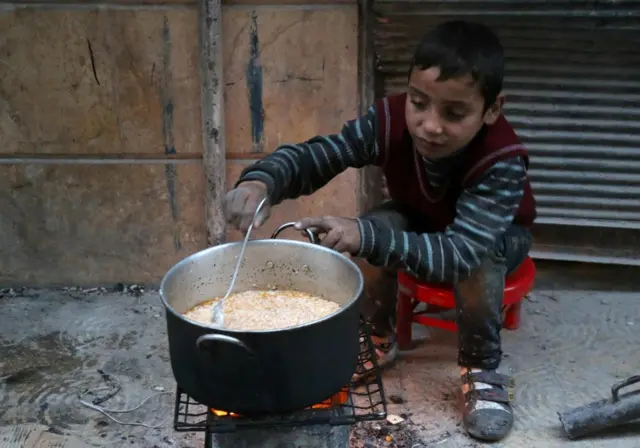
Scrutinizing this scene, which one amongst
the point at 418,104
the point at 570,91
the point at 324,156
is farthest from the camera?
the point at 570,91

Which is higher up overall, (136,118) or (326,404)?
(136,118)

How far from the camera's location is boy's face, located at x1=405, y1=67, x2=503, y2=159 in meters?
1.77

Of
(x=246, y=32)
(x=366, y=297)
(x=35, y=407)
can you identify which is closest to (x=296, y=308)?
(x=366, y=297)

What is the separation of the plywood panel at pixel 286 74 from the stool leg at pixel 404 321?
67 cm

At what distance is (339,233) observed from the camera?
1701 mm

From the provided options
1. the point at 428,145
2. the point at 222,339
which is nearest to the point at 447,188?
the point at 428,145

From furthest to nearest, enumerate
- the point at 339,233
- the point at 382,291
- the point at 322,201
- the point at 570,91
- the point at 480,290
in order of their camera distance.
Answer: the point at 322,201
the point at 570,91
the point at 382,291
the point at 480,290
the point at 339,233

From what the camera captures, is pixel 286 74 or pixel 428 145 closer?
pixel 428 145

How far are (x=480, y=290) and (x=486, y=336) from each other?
16 cm

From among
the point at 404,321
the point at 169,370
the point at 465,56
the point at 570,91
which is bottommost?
the point at 169,370

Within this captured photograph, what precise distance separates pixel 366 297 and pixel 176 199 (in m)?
0.84

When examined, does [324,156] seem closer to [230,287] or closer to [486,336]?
[230,287]

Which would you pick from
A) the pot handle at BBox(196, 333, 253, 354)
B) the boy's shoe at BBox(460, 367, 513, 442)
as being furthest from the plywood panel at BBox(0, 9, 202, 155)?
the pot handle at BBox(196, 333, 253, 354)

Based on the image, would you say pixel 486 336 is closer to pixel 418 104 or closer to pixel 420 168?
pixel 420 168
